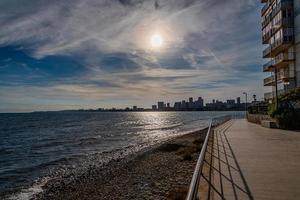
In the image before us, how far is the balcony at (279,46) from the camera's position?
36.6 m

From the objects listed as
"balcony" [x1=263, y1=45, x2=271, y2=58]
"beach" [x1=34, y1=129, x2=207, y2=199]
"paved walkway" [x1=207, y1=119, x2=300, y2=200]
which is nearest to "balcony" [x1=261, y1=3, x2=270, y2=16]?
"balcony" [x1=263, y1=45, x2=271, y2=58]

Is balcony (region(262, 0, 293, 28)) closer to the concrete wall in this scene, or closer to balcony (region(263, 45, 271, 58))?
the concrete wall

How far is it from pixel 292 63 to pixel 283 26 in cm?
500

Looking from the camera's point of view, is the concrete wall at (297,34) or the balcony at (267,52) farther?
the balcony at (267,52)

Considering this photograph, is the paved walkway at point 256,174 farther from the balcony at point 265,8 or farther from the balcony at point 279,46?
the balcony at point 265,8

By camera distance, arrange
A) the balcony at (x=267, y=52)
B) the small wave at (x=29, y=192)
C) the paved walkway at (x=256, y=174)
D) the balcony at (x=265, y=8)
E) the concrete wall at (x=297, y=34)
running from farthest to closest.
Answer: the balcony at (x=265, y=8) → the balcony at (x=267, y=52) → the concrete wall at (x=297, y=34) → the small wave at (x=29, y=192) → the paved walkway at (x=256, y=174)

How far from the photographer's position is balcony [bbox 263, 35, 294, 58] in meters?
36.6

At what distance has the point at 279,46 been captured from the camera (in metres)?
38.3

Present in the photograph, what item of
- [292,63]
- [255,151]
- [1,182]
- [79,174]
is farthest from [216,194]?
[292,63]

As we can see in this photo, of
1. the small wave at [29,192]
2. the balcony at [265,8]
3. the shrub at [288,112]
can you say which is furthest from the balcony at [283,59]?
the small wave at [29,192]

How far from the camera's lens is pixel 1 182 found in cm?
1606

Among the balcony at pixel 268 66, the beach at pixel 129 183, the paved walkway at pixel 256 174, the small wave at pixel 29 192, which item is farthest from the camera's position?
the balcony at pixel 268 66

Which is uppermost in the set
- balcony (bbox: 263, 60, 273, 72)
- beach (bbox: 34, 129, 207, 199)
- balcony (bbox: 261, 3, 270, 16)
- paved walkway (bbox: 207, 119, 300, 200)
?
balcony (bbox: 261, 3, 270, 16)

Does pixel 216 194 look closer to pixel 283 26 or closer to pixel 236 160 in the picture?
pixel 236 160
